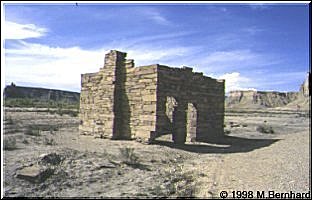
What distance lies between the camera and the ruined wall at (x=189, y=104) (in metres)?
14.6

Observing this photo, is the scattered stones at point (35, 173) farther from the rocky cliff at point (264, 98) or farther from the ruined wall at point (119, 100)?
the rocky cliff at point (264, 98)

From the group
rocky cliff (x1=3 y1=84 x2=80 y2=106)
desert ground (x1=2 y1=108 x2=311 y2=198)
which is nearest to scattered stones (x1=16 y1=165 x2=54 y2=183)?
desert ground (x1=2 y1=108 x2=311 y2=198)

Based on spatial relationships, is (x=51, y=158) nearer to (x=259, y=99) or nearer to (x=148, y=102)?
(x=148, y=102)

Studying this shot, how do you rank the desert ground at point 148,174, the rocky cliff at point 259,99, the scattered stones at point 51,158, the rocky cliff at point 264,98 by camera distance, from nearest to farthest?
the desert ground at point 148,174
the scattered stones at point 51,158
the rocky cliff at point 264,98
the rocky cliff at point 259,99

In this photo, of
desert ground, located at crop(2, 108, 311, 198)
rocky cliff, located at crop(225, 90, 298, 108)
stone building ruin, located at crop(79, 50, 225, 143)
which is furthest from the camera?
rocky cliff, located at crop(225, 90, 298, 108)

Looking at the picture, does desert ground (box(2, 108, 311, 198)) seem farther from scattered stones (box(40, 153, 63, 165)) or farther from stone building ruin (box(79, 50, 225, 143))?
stone building ruin (box(79, 50, 225, 143))

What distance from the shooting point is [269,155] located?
40.4 ft

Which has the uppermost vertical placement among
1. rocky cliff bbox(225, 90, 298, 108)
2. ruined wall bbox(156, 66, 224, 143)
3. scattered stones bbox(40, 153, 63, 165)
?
rocky cliff bbox(225, 90, 298, 108)

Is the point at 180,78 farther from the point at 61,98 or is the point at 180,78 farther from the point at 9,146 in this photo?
the point at 61,98

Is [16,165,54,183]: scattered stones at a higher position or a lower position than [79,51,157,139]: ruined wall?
lower

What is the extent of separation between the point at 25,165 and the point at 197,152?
23.1ft

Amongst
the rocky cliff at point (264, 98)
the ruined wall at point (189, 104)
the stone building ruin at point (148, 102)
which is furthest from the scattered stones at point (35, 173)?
the rocky cliff at point (264, 98)

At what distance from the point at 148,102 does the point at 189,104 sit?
331cm

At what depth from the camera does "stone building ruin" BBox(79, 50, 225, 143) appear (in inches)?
573
